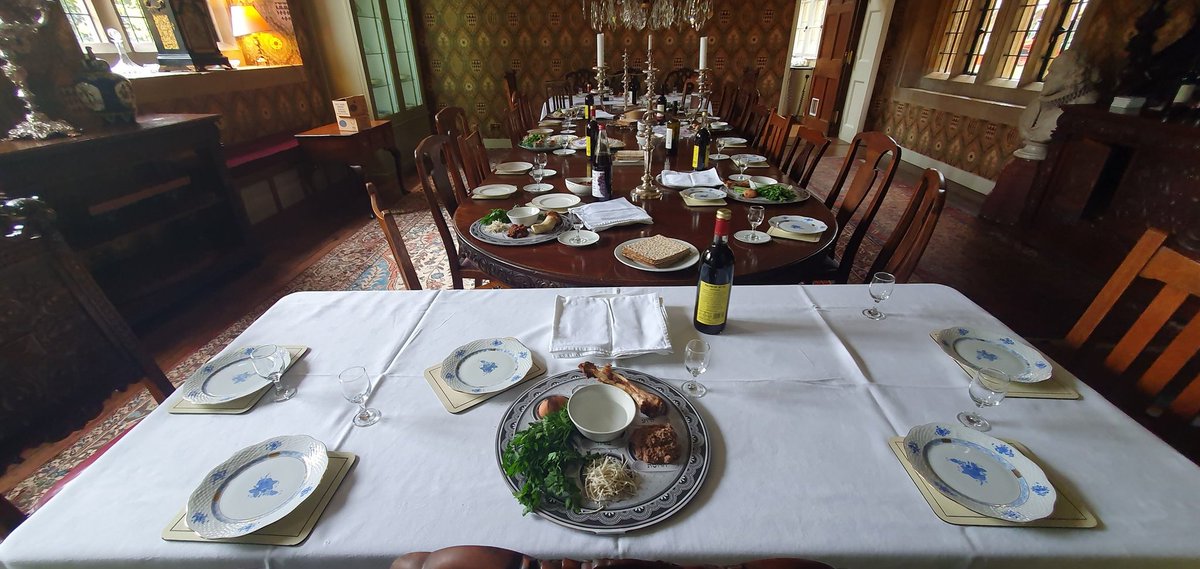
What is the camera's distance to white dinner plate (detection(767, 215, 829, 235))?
140 centimetres

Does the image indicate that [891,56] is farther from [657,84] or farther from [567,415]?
[567,415]

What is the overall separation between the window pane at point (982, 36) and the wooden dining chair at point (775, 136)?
123 inches

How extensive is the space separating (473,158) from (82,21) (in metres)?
2.49

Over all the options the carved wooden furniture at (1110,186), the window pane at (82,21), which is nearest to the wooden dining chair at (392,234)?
the window pane at (82,21)

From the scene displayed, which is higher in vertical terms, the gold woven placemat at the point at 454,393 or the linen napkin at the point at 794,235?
the linen napkin at the point at 794,235

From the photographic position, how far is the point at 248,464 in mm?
679

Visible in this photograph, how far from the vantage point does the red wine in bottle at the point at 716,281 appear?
0.89 metres

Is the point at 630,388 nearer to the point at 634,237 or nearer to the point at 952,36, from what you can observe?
the point at 634,237

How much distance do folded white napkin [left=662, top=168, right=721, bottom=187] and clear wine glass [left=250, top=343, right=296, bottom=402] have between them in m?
1.38

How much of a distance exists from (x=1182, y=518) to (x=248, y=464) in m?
1.25

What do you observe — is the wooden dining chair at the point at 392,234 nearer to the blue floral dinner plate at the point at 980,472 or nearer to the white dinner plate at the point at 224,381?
the white dinner plate at the point at 224,381

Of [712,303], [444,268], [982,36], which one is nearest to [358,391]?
[712,303]

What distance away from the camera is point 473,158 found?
90.0 inches

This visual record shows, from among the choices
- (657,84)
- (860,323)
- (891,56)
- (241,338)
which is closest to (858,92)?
(891,56)
